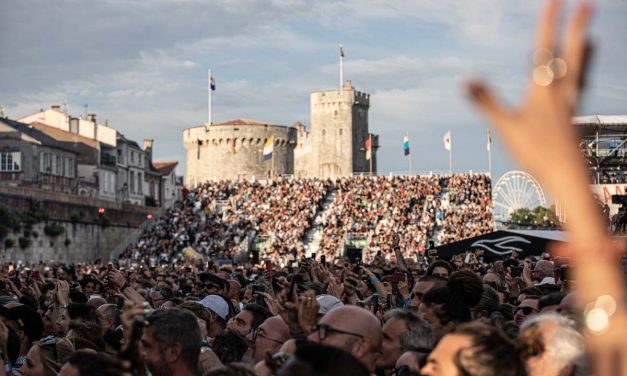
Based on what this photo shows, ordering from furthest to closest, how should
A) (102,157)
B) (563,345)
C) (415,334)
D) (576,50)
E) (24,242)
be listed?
(102,157) → (24,242) → (415,334) → (563,345) → (576,50)

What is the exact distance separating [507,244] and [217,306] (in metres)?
11.5

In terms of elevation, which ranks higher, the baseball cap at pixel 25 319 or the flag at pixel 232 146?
the flag at pixel 232 146

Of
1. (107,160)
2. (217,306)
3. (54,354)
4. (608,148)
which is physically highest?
(107,160)

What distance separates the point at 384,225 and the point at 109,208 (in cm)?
1679

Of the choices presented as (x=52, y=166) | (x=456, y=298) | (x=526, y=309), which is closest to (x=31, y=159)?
(x=52, y=166)

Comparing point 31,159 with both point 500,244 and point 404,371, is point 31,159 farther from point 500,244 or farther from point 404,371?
point 404,371

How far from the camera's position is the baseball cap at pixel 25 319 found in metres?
7.32

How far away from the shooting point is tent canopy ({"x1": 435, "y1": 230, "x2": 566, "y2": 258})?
18391 millimetres

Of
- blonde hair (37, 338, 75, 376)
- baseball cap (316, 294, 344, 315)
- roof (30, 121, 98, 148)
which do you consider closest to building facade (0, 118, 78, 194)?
roof (30, 121, 98, 148)

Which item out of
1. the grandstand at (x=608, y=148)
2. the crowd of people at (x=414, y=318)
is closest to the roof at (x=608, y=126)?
the grandstand at (x=608, y=148)

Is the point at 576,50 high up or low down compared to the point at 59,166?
down

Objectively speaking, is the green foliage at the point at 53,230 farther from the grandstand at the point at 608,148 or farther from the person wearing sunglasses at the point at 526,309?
the person wearing sunglasses at the point at 526,309

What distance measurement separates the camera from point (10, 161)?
6381 centimetres

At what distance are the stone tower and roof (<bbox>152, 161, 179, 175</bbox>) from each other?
15.0 m
